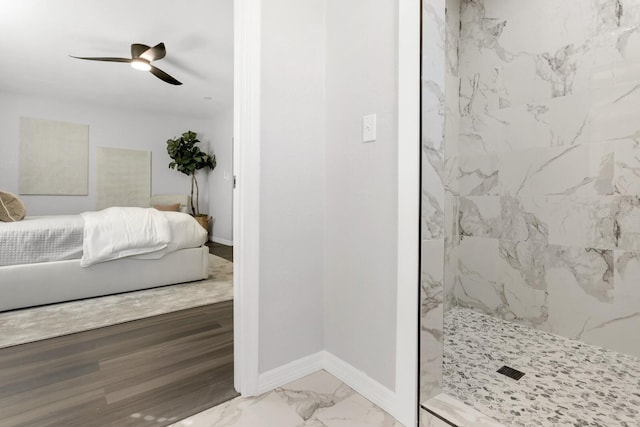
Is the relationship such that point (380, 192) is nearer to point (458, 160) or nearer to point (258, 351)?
point (258, 351)

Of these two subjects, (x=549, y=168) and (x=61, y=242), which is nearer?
(x=549, y=168)

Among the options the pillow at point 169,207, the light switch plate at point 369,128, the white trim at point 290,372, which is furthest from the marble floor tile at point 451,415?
the pillow at point 169,207

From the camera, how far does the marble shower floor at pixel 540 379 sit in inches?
49.5

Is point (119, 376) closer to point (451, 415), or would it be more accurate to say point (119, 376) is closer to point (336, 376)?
point (336, 376)

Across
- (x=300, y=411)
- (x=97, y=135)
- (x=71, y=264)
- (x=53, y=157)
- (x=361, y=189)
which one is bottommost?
(x=300, y=411)

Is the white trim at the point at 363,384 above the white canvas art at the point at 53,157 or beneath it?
beneath

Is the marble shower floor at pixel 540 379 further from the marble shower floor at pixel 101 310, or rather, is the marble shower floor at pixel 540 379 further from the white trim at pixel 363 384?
the marble shower floor at pixel 101 310

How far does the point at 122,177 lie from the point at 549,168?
6423mm

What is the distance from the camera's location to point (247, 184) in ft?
4.53

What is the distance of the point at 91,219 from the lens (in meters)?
2.78

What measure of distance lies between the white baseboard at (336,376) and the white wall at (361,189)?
35 mm

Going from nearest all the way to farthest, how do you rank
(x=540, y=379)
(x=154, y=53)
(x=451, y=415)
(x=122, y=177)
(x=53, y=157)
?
(x=451, y=415), (x=540, y=379), (x=154, y=53), (x=53, y=157), (x=122, y=177)

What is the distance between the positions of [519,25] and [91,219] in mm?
3753

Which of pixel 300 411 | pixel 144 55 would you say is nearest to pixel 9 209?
pixel 144 55
